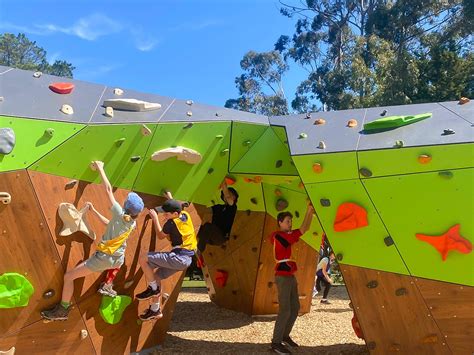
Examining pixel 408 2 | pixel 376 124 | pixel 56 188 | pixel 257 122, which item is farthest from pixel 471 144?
pixel 408 2

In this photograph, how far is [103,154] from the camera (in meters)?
5.61

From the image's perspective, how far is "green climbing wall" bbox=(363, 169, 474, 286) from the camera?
536 centimetres

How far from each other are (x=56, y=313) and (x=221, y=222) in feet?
11.6

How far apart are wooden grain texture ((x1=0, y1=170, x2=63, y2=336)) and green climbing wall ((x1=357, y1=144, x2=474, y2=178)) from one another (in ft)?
11.6

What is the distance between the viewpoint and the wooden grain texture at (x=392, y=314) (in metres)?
5.50

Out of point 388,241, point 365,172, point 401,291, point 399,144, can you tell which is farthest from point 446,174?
point 401,291

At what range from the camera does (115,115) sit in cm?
583

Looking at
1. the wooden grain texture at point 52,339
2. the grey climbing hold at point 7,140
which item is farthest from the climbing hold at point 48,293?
the grey climbing hold at point 7,140

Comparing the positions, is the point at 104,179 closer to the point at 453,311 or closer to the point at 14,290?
the point at 14,290

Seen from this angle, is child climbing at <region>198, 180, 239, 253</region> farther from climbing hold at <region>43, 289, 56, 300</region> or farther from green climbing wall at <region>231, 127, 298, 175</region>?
climbing hold at <region>43, 289, 56, 300</region>

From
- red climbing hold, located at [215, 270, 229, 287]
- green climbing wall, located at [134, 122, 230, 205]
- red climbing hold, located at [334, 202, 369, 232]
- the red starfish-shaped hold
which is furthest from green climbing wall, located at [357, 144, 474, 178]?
red climbing hold, located at [215, 270, 229, 287]

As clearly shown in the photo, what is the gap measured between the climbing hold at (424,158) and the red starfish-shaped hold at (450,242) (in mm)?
758

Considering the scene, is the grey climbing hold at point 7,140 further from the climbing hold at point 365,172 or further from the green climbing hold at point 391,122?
the green climbing hold at point 391,122

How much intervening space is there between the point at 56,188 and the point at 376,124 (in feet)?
12.2
